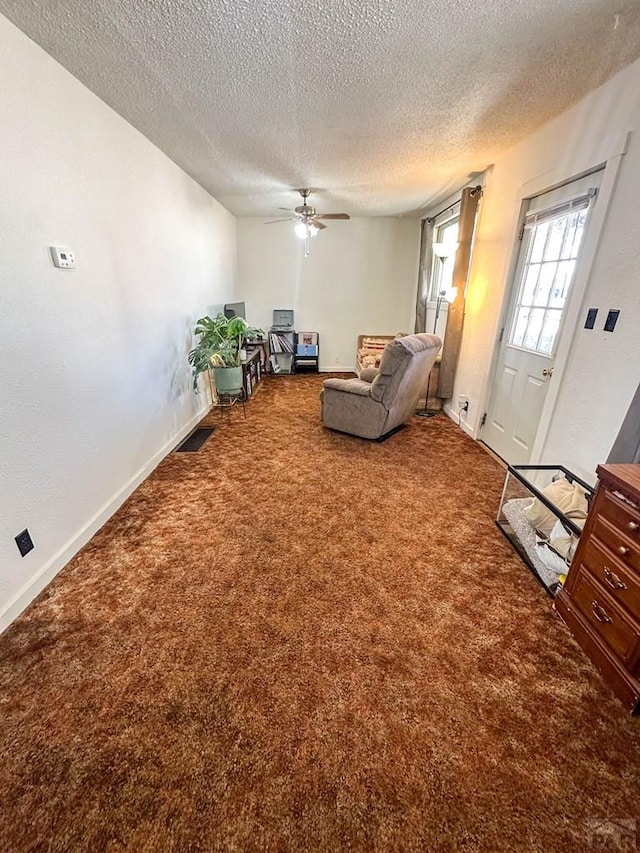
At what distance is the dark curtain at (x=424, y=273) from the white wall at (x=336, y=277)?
558 mm

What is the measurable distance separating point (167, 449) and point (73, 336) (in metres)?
1.36

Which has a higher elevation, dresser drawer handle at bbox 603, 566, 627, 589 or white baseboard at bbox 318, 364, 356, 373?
dresser drawer handle at bbox 603, 566, 627, 589

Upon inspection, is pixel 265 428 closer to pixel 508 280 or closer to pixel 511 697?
pixel 508 280

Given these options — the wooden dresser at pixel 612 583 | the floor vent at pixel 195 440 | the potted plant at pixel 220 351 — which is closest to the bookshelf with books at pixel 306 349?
the potted plant at pixel 220 351

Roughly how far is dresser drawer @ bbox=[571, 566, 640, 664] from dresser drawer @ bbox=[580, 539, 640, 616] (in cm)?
4

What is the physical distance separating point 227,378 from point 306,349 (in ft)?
8.07

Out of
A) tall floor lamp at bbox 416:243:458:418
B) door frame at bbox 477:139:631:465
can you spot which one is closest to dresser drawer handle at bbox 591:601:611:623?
door frame at bbox 477:139:631:465

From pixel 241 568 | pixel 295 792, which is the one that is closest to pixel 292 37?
pixel 241 568

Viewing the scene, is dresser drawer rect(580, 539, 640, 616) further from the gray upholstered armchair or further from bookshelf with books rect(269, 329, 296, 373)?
bookshelf with books rect(269, 329, 296, 373)

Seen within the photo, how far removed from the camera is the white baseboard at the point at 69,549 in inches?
58.8

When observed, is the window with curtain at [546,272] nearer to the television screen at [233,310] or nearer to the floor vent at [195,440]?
the floor vent at [195,440]

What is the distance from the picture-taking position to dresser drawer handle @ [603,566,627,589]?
47.2 inches

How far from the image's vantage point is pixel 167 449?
3.00 m

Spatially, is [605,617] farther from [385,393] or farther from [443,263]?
[443,263]
